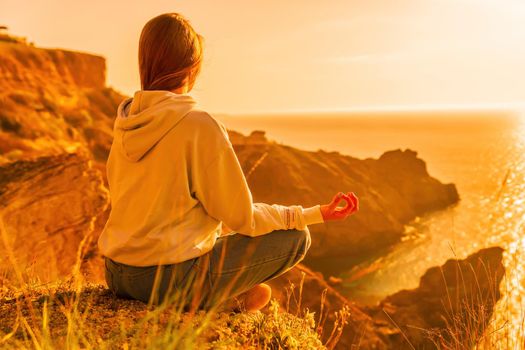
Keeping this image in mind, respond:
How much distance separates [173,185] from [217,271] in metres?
0.49

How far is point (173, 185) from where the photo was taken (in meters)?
2.13

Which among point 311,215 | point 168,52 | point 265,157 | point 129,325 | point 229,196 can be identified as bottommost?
point 265,157

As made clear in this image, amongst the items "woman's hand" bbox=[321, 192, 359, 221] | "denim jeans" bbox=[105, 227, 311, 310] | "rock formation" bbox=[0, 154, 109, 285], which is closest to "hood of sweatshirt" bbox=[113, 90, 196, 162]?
"denim jeans" bbox=[105, 227, 311, 310]

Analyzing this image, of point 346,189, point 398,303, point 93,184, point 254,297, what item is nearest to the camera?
point 254,297

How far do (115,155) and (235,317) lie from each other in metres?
1.08

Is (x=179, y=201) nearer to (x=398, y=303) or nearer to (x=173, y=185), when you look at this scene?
(x=173, y=185)

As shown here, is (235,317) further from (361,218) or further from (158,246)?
(361,218)

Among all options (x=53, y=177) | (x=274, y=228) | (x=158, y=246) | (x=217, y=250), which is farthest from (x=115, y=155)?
(x=53, y=177)

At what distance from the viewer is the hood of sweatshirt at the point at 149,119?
82.2 inches

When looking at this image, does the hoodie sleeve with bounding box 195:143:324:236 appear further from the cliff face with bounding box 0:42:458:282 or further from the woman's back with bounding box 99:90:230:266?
the cliff face with bounding box 0:42:458:282

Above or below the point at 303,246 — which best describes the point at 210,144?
above

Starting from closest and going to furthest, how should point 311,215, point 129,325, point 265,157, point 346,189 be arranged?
point 129,325
point 311,215
point 265,157
point 346,189

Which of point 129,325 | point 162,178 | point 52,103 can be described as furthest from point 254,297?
point 52,103

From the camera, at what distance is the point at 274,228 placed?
7.64ft
